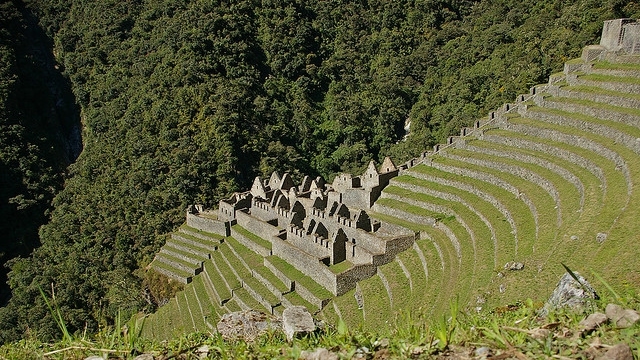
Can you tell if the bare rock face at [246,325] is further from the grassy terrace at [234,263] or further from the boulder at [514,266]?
the grassy terrace at [234,263]

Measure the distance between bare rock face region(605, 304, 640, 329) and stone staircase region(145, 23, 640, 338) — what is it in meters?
3.95

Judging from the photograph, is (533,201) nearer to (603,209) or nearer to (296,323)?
(603,209)

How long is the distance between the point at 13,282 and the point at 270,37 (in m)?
41.6

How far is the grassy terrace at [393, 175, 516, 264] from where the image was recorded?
14.5 metres

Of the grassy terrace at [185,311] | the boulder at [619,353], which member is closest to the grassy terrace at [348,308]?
the grassy terrace at [185,311]

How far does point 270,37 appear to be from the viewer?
65938 millimetres

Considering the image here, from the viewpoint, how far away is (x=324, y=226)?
2352 cm

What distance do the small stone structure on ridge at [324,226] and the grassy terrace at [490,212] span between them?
2015mm

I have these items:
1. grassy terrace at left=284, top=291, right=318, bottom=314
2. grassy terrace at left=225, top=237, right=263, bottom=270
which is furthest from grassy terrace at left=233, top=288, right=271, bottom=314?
grassy terrace at left=225, top=237, right=263, bottom=270

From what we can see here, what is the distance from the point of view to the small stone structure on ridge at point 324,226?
1972 centimetres

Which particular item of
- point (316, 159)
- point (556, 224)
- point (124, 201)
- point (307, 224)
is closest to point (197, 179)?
point (124, 201)

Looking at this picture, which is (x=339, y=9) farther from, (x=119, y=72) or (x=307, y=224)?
(x=307, y=224)

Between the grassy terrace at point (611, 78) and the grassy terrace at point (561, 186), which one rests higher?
the grassy terrace at point (611, 78)

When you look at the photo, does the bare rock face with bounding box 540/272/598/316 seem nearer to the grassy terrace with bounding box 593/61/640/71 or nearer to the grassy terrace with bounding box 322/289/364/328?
the grassy terrace with bounding box 322/289/364/328
